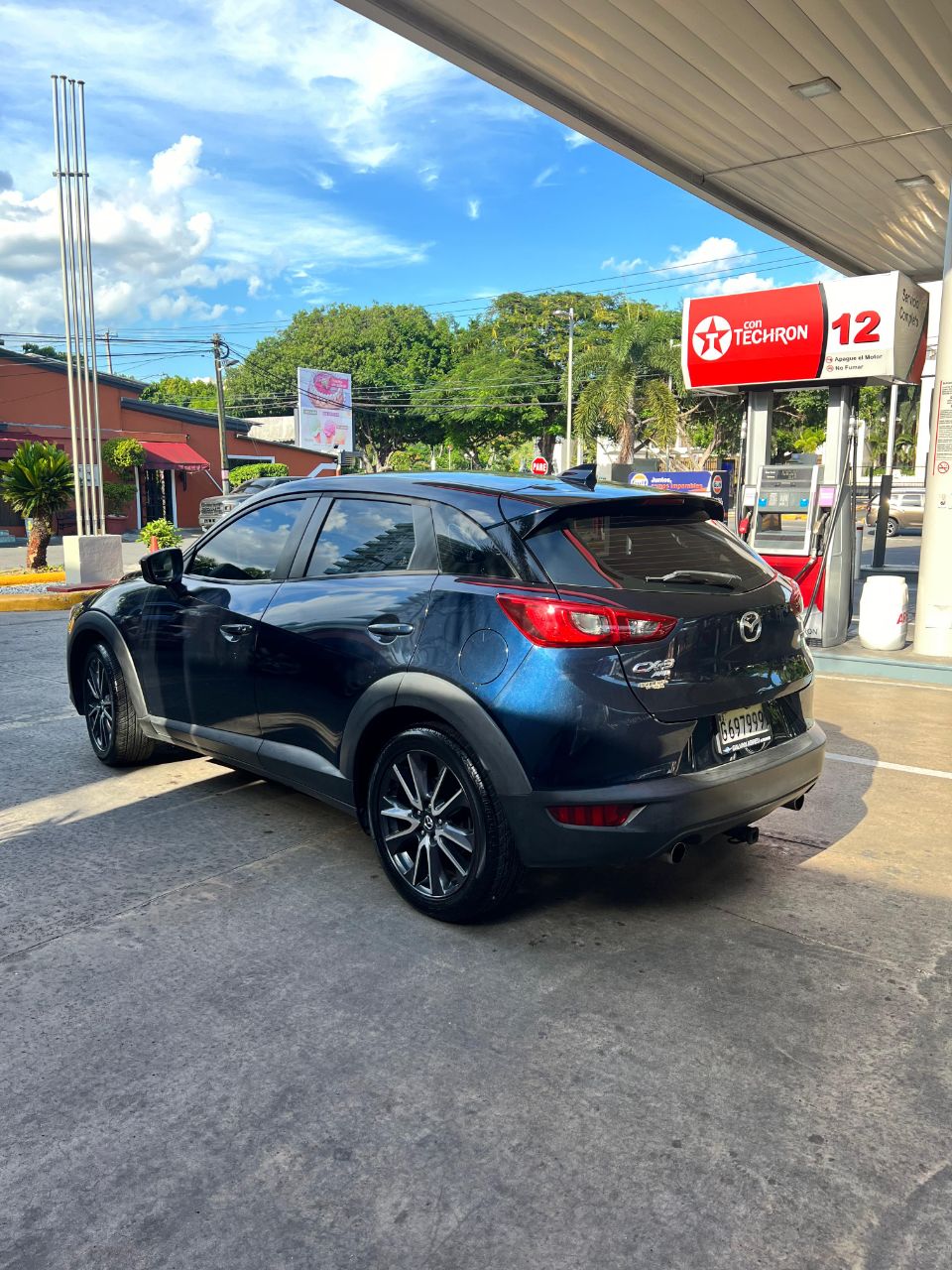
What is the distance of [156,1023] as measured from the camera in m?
2.89

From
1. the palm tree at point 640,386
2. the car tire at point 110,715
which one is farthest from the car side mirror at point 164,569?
the palm tree at point 640,386

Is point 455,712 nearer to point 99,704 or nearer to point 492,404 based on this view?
point 99,704

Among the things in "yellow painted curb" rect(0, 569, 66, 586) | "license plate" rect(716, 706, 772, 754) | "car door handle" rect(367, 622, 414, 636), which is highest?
"car door handle" rect(367, 622, 414, 636)

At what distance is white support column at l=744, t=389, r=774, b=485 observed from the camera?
1071 cm

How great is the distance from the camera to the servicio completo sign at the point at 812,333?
30.9ft

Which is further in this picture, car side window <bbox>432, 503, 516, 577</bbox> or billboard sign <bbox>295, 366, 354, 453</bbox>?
billboard sign <bbox>295, 366, 354, 453</bbox>

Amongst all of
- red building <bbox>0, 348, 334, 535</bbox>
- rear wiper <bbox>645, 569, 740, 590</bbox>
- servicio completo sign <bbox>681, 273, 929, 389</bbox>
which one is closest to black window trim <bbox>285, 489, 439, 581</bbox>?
rear wiper <bbox>645, 569, 740, 590</bbox>

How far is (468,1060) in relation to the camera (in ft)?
8.93

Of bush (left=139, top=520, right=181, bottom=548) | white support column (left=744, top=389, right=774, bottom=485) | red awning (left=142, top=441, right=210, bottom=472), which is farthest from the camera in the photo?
red awning (left=142, top=441, right=210, bottom=472)

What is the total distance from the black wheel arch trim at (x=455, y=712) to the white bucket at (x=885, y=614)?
22.3ft

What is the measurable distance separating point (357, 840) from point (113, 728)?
68.6 inches

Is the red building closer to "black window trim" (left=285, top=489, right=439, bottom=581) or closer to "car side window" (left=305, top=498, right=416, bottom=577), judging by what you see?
"black window trim" (left=285, top=489, right=439, bottom=581)

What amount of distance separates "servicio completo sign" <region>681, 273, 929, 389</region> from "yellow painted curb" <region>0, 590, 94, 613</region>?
880cm

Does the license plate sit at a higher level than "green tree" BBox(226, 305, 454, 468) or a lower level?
lower
